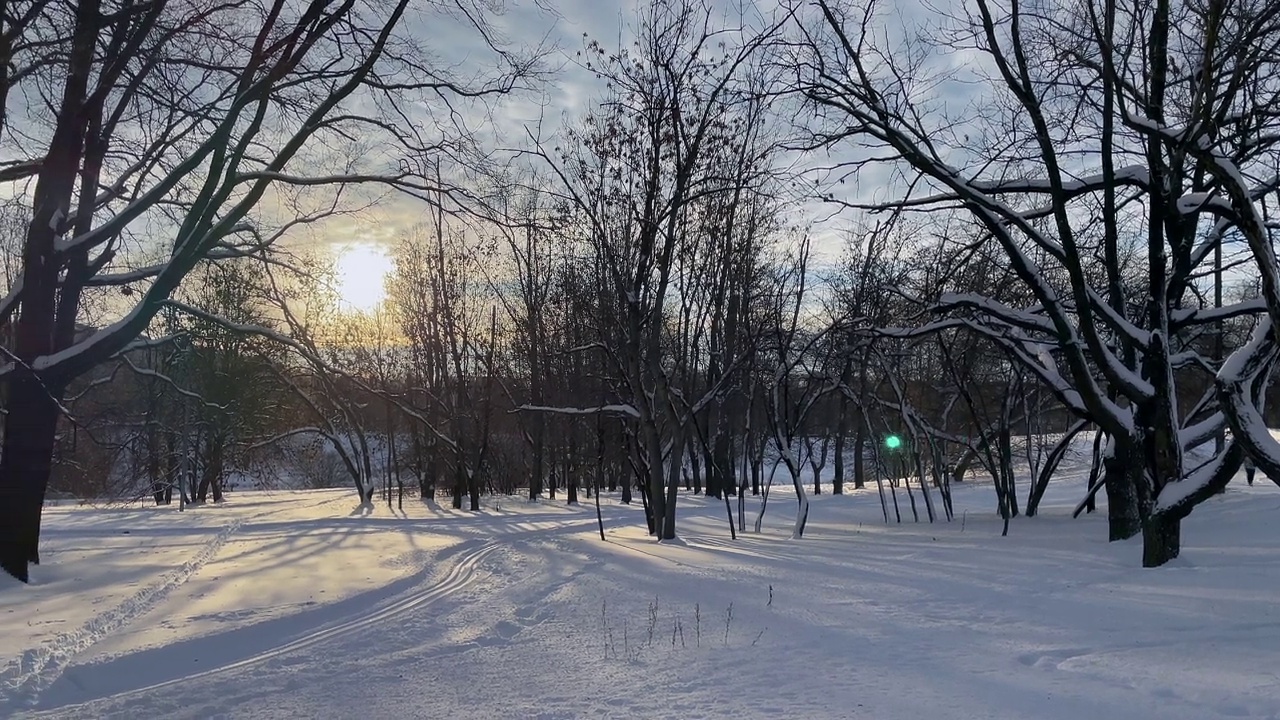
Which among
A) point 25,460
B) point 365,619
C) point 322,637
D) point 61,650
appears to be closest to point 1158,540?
point 365,619

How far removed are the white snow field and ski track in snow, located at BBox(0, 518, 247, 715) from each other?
0.02 m

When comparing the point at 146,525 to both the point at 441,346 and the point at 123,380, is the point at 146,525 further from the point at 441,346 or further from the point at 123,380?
the point at 123,380

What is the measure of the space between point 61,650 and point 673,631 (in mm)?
4488

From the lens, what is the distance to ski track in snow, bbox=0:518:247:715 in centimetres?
536

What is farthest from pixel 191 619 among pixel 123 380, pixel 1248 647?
pixel 123 380

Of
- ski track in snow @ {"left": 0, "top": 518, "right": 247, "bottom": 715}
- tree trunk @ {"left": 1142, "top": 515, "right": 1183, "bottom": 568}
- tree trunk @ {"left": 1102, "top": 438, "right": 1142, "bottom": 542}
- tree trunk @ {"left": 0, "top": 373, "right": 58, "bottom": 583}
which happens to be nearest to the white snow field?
ski track in snow @ {"left": 0, "top": 518, "right": 247, "bottom": 715}

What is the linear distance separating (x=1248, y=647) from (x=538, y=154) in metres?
10.5

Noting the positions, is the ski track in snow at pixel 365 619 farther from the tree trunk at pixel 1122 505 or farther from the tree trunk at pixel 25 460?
the tree trunk at pixel 1122 505

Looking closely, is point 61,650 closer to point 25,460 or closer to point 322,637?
point 322,637

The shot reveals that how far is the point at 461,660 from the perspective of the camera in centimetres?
581

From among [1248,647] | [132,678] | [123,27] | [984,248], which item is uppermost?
[123,27]

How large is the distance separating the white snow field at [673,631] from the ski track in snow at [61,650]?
24mm

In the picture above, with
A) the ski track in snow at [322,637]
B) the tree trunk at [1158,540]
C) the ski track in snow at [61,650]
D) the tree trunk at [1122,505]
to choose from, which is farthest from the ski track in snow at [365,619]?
the tree trunk at [1122,505]

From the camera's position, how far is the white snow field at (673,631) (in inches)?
180
